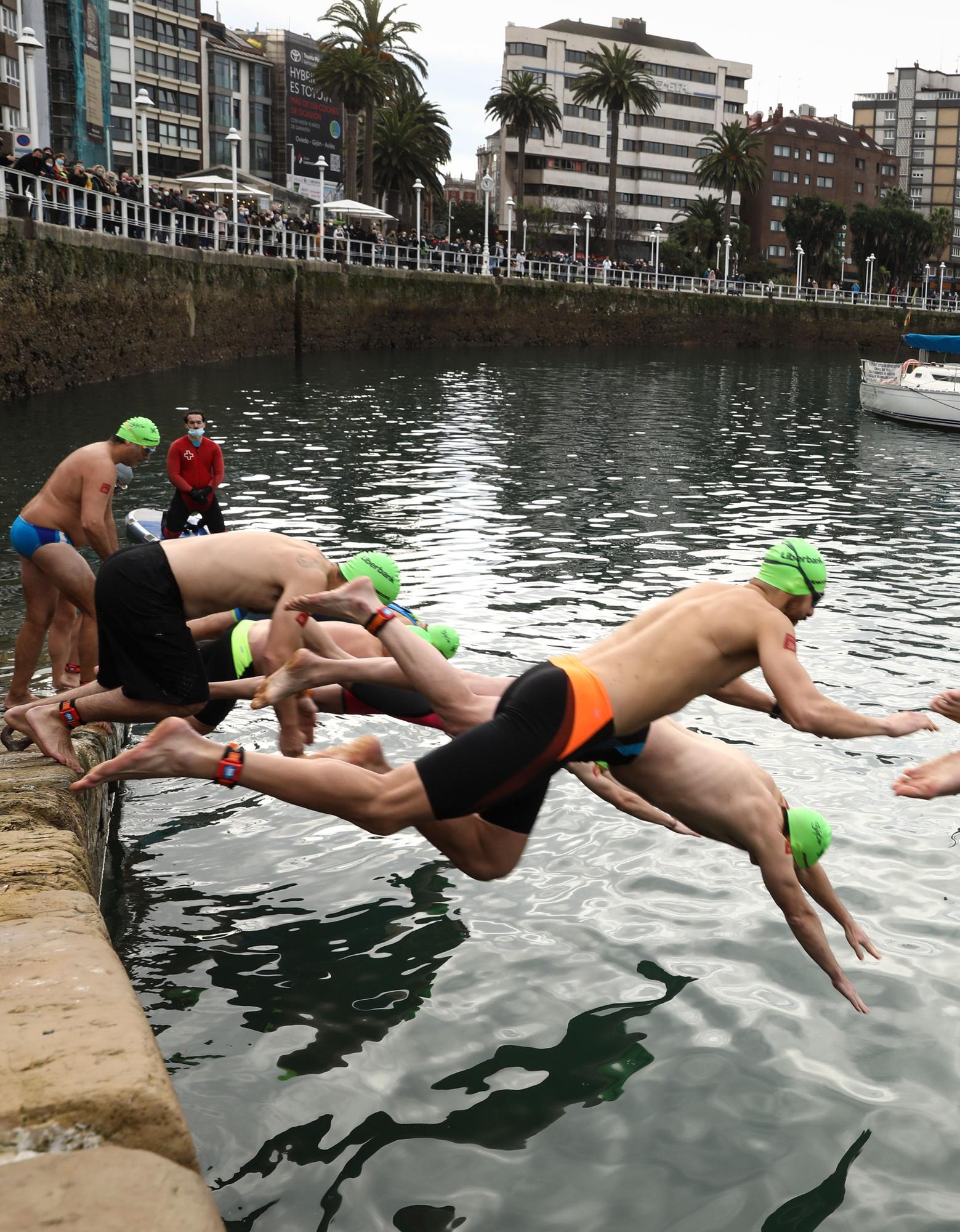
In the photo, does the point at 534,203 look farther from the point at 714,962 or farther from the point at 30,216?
the point at 714,962

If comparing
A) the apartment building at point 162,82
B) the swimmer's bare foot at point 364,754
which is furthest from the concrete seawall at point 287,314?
the apartment building at point 162,82

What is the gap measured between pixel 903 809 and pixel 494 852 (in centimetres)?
393

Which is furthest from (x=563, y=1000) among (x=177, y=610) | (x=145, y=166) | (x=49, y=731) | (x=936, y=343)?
(x=145, y=166)

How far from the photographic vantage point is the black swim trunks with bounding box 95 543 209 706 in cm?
640

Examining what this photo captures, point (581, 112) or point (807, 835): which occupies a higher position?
point (581, 112)

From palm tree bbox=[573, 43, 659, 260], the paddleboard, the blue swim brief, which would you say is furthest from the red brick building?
the blue swim brief

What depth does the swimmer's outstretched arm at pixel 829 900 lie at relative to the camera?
18.6 feet

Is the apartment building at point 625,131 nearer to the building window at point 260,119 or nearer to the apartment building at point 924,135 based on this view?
the building window at point 260,119

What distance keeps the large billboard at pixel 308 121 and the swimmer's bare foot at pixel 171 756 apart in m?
99.6

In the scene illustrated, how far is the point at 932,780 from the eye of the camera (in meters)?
4.89

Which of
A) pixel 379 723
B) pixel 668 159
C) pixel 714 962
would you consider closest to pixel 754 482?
pixel 379 723

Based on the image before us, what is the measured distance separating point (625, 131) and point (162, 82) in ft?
153

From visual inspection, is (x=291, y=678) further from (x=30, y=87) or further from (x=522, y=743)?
(x=30, y=87)

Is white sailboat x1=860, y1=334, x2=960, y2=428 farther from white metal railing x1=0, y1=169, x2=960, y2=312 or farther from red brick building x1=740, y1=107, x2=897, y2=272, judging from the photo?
red brick building x1=740, y1=107, x2=897, y2=272
